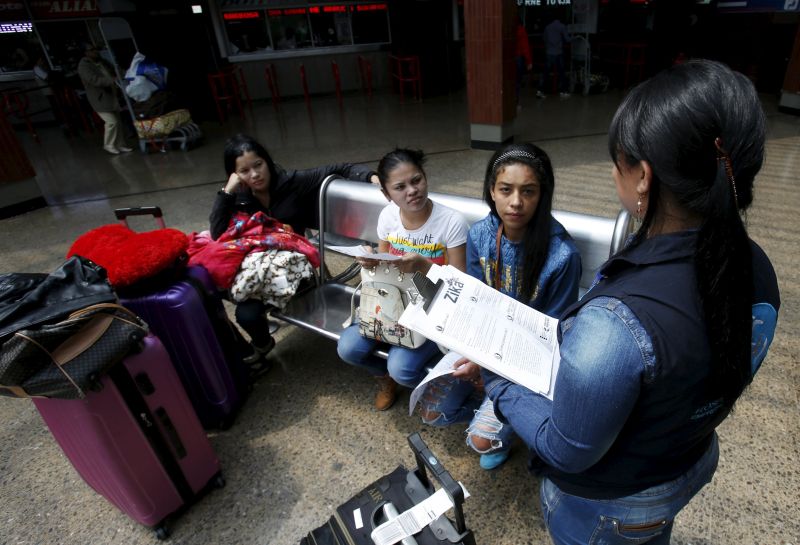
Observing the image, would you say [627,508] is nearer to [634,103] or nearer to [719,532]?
[634,103]

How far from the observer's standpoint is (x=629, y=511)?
3.13ft

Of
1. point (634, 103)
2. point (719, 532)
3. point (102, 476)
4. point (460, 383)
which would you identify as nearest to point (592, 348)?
point (634, 103)

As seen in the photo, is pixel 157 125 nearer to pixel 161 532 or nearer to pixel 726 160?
pixel 161 532

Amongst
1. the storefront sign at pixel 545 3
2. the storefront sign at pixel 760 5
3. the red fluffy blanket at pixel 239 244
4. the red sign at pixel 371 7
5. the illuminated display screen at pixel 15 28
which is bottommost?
the red fluffy blanket at pixel 239 244

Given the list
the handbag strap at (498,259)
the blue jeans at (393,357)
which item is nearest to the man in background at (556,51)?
the handbag strap at (498,259)

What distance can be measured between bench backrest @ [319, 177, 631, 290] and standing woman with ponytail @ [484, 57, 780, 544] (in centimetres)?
114

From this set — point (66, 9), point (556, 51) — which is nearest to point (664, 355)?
point (556, 51)

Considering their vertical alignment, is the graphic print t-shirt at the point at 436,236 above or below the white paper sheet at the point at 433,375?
above

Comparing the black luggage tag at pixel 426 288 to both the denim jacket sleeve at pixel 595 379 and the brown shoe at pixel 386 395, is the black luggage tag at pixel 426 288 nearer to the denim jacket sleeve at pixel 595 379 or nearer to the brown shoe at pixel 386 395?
the denim jacket sleeve at pixel 595 379

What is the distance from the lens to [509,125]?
6551 millimetres

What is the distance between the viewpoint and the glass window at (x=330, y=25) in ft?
40.2

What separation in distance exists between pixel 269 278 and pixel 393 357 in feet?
2.73

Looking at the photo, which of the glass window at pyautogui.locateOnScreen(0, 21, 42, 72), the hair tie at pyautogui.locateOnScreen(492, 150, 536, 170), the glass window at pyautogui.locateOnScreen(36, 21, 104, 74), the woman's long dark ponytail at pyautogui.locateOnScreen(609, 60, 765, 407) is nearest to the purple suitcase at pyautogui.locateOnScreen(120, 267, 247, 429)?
the hair tie at pyautogui.locateOnScreen(492, 150, 536, 170)

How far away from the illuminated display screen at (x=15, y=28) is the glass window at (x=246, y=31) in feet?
15.2
